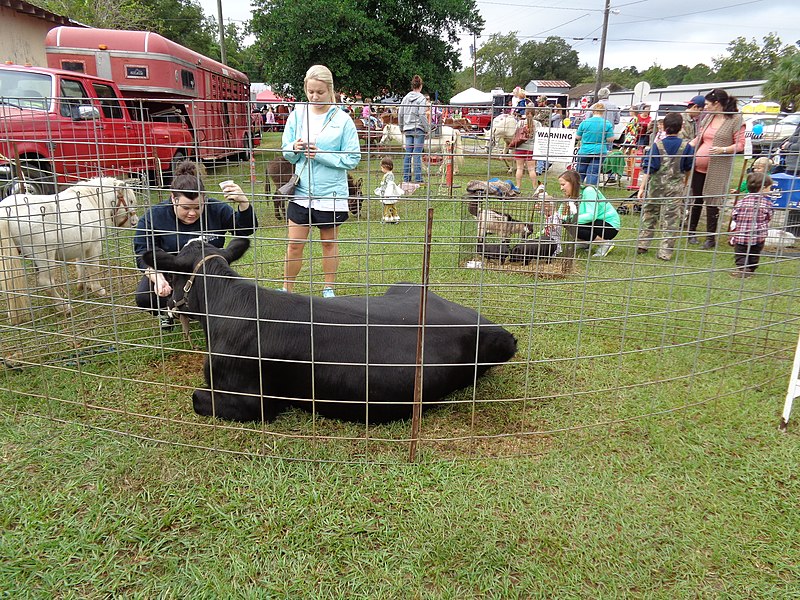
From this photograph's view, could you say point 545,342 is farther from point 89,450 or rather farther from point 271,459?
point 89,450

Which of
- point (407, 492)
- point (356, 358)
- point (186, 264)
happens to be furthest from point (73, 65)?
point (407, 492)

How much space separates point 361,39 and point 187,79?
394 inches

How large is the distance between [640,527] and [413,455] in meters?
1.14

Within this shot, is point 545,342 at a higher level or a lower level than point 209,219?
lower

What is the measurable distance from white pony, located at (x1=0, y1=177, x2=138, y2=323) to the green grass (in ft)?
2.50

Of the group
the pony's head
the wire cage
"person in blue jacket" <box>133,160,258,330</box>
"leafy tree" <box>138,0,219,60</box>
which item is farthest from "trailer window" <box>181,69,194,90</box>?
"leafy tree" <box>138,0,219,60</box>

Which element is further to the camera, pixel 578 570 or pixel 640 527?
pixel 640 527

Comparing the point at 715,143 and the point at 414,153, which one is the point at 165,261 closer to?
the point at 414,153

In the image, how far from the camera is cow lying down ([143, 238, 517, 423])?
319 cm

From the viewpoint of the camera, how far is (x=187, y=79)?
46.5 ft

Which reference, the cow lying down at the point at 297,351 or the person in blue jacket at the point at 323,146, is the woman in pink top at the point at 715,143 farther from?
the cow lying down at the point at 297,351

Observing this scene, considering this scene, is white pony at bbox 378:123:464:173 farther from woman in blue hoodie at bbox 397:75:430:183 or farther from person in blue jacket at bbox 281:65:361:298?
person in blue jacket at bbox 281:65:361:298

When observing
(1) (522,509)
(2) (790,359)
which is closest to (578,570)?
(1) (522,509)

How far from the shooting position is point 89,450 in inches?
116
